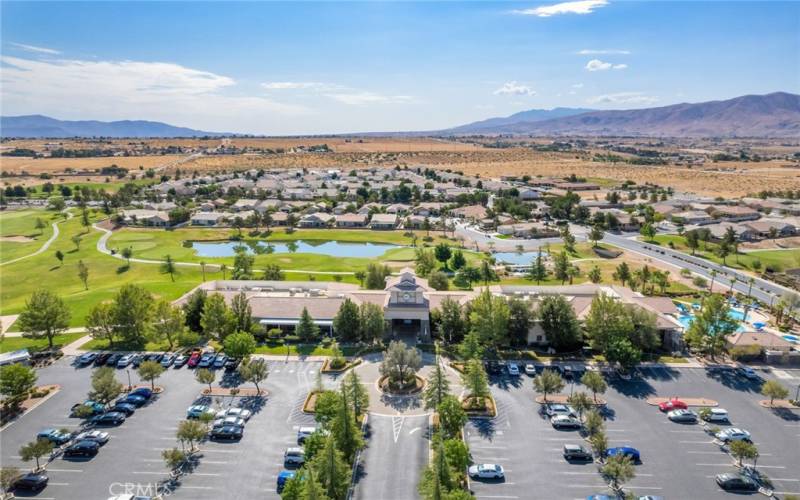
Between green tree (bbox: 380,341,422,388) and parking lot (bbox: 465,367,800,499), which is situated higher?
green tree (bbox: 380,341,422,388)

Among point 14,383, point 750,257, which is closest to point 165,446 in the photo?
point 14,383

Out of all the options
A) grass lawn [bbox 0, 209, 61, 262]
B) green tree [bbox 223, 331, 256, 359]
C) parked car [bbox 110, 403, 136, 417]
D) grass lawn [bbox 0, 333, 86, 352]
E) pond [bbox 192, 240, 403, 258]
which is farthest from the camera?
grass lawn [bbox 0, 209, 61, 262]

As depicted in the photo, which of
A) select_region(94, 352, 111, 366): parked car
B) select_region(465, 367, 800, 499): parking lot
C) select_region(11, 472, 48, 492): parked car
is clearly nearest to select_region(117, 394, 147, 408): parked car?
select_region(11, 472, 48, 492): parked car

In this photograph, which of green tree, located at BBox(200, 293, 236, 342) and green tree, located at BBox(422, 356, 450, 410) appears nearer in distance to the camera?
green tree, located at BBox(422, 356, 450, 410)

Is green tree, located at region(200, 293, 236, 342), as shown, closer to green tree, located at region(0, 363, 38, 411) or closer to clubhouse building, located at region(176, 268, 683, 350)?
clubhouse building, located at region(176, 268, 683, 350)

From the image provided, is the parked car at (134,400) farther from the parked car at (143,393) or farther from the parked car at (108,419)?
the parked car at (108,419)

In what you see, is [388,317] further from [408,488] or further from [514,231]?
[514,231]

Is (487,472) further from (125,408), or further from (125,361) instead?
(125,361)
